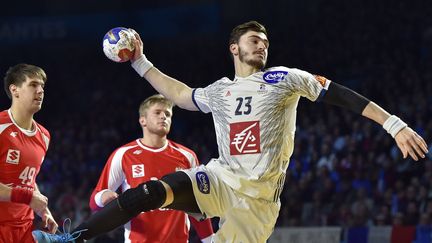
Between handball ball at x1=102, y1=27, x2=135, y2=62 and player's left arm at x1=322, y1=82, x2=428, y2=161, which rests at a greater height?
handball ball at x1=102, y1=27, x2=135, y2=62

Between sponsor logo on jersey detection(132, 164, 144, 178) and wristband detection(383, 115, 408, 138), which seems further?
sponsor logo on jersey detection(132, 164, 144, 178)

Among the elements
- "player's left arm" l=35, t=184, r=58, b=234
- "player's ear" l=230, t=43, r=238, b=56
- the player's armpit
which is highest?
"player's ear" l=230, t=43, r=238, b=56

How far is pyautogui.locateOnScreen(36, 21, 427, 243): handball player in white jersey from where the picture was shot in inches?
222

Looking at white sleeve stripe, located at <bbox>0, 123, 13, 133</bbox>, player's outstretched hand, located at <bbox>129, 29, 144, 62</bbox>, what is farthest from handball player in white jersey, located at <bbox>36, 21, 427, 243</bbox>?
white sleeve stripe, located at <bbox>0, 123, 13, 133</bbox>

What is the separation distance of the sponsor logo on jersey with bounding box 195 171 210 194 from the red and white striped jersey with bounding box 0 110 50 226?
140 cm

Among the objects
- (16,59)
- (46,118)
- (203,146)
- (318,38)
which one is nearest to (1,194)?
(203,146)

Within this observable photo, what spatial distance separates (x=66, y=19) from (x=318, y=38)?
7.31m

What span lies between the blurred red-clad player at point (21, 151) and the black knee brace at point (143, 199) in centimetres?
A: 74

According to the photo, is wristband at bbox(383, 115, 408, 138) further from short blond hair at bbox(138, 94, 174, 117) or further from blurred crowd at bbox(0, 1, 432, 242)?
blurred crowd at bbox(0, 1, 432, 242)

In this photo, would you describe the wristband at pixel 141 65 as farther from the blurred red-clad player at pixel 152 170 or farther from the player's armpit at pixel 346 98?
the player's armpit at pixel 346 98

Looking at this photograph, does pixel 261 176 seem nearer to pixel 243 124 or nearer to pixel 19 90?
pixel 243 124

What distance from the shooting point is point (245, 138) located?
584 centimetres

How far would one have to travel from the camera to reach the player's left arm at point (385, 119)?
5.20 m

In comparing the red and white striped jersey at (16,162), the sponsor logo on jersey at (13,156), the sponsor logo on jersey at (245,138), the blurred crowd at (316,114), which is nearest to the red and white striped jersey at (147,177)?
the red and white striped jersey at (16,162)
